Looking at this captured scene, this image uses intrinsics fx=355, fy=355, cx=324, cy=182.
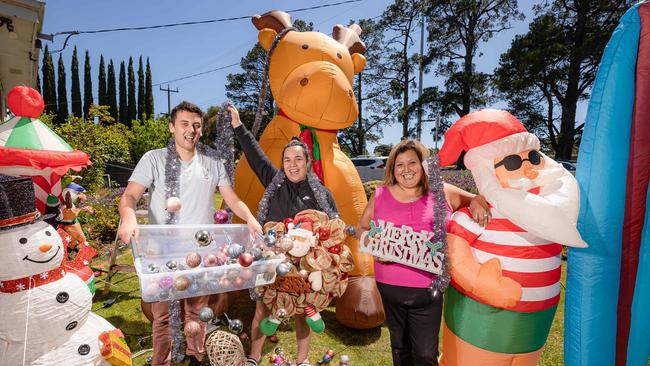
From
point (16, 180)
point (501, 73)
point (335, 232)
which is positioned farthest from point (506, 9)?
point (16, 180)

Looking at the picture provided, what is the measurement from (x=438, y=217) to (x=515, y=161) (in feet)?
1.72

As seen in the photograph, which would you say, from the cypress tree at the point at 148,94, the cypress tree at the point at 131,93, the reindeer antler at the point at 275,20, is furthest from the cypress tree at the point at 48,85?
the reindeer antler at the point at 275,20

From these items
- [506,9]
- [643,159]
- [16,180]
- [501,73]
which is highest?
[506,9]

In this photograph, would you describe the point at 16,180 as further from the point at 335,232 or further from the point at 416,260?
the point at 416,260

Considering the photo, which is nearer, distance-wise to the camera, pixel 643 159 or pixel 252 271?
pixel 643 159

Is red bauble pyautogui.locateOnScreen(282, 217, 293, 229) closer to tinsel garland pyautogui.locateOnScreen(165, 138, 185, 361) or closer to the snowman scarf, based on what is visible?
tinsel garland pyautogui.locateOnScreen(165, 138, 185, 361)

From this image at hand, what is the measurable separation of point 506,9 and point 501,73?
3365 mm

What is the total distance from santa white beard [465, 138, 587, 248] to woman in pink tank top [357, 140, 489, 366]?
141 millimetres

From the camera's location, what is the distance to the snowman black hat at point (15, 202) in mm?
1761

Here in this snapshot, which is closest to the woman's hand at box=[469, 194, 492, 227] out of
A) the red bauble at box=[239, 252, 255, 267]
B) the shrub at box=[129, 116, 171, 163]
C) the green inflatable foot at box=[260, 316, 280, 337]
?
the red bauble at box=[239, 252, 255, 267]

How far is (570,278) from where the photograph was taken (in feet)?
6.91

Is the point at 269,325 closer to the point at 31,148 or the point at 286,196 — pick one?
the point at 286,196

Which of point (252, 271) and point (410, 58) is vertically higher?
point (410, 58)

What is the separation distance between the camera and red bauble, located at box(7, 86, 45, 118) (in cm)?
227
